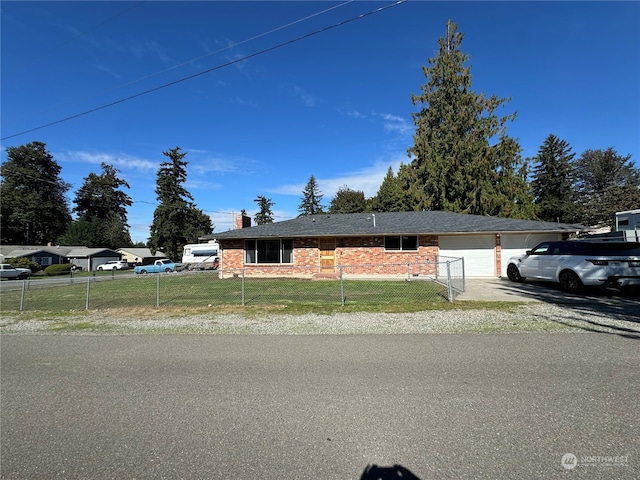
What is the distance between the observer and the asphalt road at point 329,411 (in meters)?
2.54

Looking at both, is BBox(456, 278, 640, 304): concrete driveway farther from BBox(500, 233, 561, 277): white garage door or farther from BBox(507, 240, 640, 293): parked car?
BBox(500, 233, 561, 277): white garage door

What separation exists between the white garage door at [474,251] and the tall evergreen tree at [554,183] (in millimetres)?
31884

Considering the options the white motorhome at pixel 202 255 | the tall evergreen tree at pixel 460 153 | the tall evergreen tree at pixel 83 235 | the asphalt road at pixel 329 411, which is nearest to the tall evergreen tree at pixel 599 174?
the tall evergreen tree at pixel 460 153

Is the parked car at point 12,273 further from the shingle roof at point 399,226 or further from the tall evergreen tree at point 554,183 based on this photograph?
the tall evergreen tree at point 554,183

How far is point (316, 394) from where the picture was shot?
3.77 meters

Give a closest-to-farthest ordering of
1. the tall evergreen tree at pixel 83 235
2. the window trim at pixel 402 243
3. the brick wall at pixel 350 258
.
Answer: the brick wall at pixel 350 258 < the window trim at pixel 402 243 < the tall evergreen tree at pixel 83 235

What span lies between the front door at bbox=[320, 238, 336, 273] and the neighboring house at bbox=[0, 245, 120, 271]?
5009 centimetres

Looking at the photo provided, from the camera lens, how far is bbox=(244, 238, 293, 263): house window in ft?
62.0

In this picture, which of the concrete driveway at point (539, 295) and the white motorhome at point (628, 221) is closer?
the concrete driveway at point (539, 295)

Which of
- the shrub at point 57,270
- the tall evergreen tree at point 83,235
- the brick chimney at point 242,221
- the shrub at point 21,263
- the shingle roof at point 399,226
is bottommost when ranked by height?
the shrub at point 57,270

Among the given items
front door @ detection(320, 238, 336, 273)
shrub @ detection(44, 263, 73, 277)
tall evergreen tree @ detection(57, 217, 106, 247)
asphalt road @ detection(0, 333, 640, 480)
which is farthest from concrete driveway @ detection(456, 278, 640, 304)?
tall evergreen tree @ detection(57, 217, 106, 247)

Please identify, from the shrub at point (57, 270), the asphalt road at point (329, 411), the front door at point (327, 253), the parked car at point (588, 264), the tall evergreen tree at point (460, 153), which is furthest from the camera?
the shrub at point (57, 270)

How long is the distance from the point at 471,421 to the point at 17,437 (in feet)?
13.6

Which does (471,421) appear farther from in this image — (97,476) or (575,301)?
(575,301)
